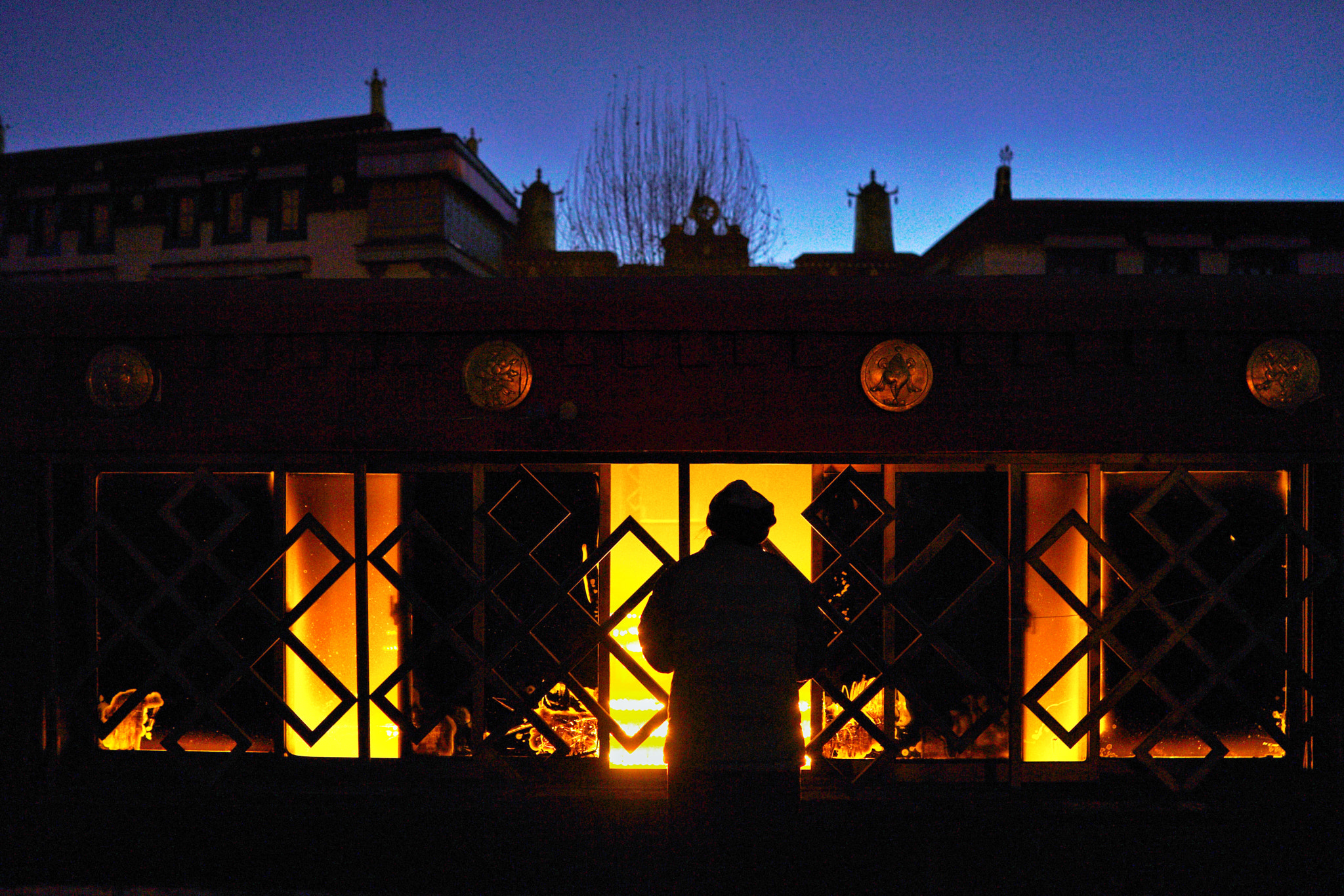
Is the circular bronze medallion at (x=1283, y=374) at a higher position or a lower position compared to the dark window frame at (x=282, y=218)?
lower

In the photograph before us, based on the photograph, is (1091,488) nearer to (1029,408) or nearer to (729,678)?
(1029,408)

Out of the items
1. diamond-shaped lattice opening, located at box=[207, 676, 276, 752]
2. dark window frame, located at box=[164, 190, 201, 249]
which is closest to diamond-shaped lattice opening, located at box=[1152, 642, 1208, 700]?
diamond-shaped lattice opening, located at box=[207, 676, 276, 752]

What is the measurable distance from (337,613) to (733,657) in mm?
3188

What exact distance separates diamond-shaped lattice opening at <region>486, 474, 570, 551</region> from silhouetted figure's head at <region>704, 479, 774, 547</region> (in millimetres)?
1920

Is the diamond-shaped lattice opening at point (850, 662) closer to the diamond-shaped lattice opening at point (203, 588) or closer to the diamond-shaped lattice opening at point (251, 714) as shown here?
the diamond-shaped lattice opening at point (251, 714)

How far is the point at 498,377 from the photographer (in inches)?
173

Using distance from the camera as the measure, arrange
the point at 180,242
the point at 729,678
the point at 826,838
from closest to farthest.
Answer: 1. the point at 729,678
2. the point at 826,838
3. the point at 180,242

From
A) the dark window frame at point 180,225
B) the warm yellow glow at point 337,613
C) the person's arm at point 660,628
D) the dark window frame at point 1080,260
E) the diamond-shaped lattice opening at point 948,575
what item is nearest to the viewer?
the person's arm at point 660,628

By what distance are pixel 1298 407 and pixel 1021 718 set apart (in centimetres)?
240

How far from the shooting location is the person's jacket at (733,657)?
2.79 m

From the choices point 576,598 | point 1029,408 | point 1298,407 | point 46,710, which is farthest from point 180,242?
point 1298,407

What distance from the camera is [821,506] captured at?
4520 mm

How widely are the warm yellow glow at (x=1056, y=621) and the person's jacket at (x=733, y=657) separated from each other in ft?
8.14

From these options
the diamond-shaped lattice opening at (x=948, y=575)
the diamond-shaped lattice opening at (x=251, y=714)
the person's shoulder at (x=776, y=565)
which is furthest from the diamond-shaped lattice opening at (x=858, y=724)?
the diamond-shaped lattice opening at (x=251, y=714)
